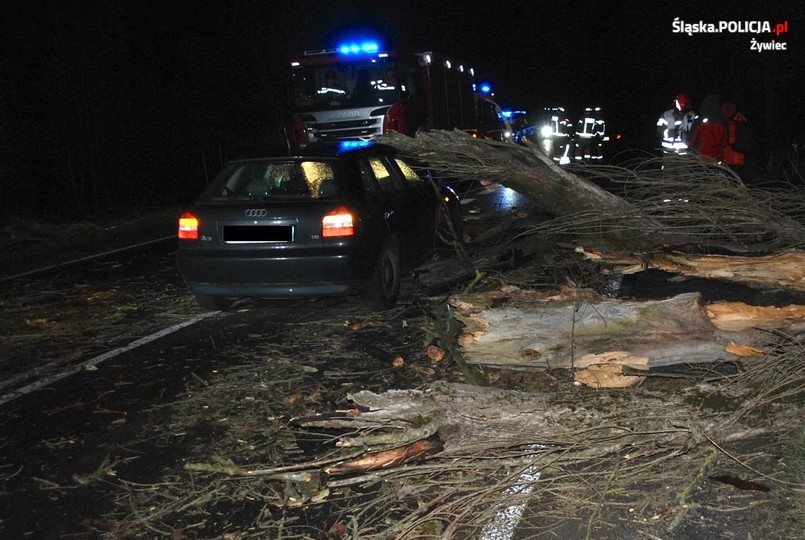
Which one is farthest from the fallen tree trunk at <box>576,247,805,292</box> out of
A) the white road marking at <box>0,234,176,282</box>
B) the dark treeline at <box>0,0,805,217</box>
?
the white road marking at <box>0,234,176,282</box>

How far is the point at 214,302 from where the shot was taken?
6.68 metres

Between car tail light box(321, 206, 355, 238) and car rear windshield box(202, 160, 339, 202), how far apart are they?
0.19 m

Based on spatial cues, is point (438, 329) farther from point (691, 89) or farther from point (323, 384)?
point (691, 89)

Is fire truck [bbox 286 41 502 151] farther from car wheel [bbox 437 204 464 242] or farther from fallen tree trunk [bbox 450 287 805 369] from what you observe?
fallen tree trunk [bbox 450 287 805 369]

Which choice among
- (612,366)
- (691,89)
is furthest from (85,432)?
(691,89)

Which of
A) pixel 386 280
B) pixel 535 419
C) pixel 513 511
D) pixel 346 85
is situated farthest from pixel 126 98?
pixel 513 511

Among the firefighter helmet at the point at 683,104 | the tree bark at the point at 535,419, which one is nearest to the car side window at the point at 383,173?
the tree bark at the point at 535,419

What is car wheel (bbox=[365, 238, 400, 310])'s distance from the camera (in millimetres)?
6355

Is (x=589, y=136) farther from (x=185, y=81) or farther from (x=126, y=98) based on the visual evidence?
(x=185, y=81)

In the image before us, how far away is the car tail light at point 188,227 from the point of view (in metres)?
6.20

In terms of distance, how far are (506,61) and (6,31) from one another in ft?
132

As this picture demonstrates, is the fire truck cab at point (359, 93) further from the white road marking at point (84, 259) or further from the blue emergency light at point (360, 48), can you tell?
the white road marking at point (84, 259)

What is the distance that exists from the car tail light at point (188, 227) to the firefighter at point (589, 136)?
541 inches

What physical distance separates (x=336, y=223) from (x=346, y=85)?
10605mm
